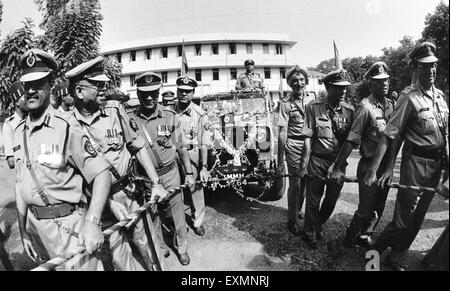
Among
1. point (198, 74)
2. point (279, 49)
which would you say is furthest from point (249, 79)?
point (279, 49)

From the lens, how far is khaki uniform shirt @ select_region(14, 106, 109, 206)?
6.71 ft

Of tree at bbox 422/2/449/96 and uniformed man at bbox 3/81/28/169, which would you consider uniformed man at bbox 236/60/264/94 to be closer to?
tree at bbox 422/2/449/96

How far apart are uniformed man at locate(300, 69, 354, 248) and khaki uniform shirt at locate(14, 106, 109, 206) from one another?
2.46 m

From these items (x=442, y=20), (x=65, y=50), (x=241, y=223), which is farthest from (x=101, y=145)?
(x=65, y=50)

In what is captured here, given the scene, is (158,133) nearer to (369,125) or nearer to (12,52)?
(369,125)

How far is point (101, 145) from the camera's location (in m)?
2.82

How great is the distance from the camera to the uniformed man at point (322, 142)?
3.39 m

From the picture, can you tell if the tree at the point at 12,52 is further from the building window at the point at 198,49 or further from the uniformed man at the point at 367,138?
the building window at the point at 198,49

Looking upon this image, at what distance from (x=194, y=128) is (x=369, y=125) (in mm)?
2549

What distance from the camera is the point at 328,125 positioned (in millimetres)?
3389

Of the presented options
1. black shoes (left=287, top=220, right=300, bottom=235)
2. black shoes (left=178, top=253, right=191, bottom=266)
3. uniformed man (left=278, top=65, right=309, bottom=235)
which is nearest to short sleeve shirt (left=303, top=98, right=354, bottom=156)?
uniformed man (left=278, top=65, right=309, bottom=235)

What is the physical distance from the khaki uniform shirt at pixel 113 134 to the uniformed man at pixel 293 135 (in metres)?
2.17

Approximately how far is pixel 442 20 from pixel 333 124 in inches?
56.7

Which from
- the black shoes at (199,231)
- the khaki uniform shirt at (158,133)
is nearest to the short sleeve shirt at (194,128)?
the khaki uniform shirt at (158,133)
